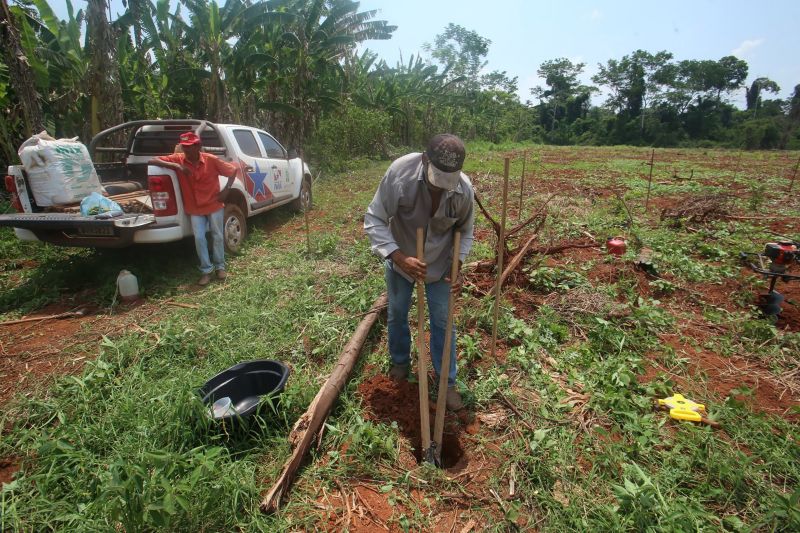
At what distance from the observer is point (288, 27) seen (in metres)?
14.2

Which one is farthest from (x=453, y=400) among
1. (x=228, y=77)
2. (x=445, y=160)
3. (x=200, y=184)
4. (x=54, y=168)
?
(x=228, y=77)

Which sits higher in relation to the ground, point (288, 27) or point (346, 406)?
point (288, 27)

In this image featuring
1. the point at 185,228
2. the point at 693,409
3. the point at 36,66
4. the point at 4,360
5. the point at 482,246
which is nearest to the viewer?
the point at 693,409

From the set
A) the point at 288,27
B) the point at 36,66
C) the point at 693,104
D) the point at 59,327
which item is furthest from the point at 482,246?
the point at 693,104

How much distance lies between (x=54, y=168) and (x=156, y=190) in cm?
105

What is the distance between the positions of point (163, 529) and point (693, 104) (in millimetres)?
60105

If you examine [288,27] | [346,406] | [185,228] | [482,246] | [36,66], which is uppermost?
[288,27]

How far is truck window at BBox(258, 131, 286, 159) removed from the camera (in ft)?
23.4

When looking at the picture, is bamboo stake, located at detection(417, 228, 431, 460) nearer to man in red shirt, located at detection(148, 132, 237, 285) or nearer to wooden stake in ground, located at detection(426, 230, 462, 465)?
wooden stake in ground, located at detection(426, 230, 462, 465)

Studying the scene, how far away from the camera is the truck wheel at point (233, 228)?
18.6ft

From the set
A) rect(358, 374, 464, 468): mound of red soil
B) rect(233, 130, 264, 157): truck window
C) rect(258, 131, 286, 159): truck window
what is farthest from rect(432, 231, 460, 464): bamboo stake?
rect(258, 131, 286, 159): truck window

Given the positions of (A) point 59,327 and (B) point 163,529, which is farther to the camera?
(A) point 59,327

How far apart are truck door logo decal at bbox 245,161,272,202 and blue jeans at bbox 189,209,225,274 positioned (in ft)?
4.33

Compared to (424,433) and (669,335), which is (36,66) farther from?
(669,335)
